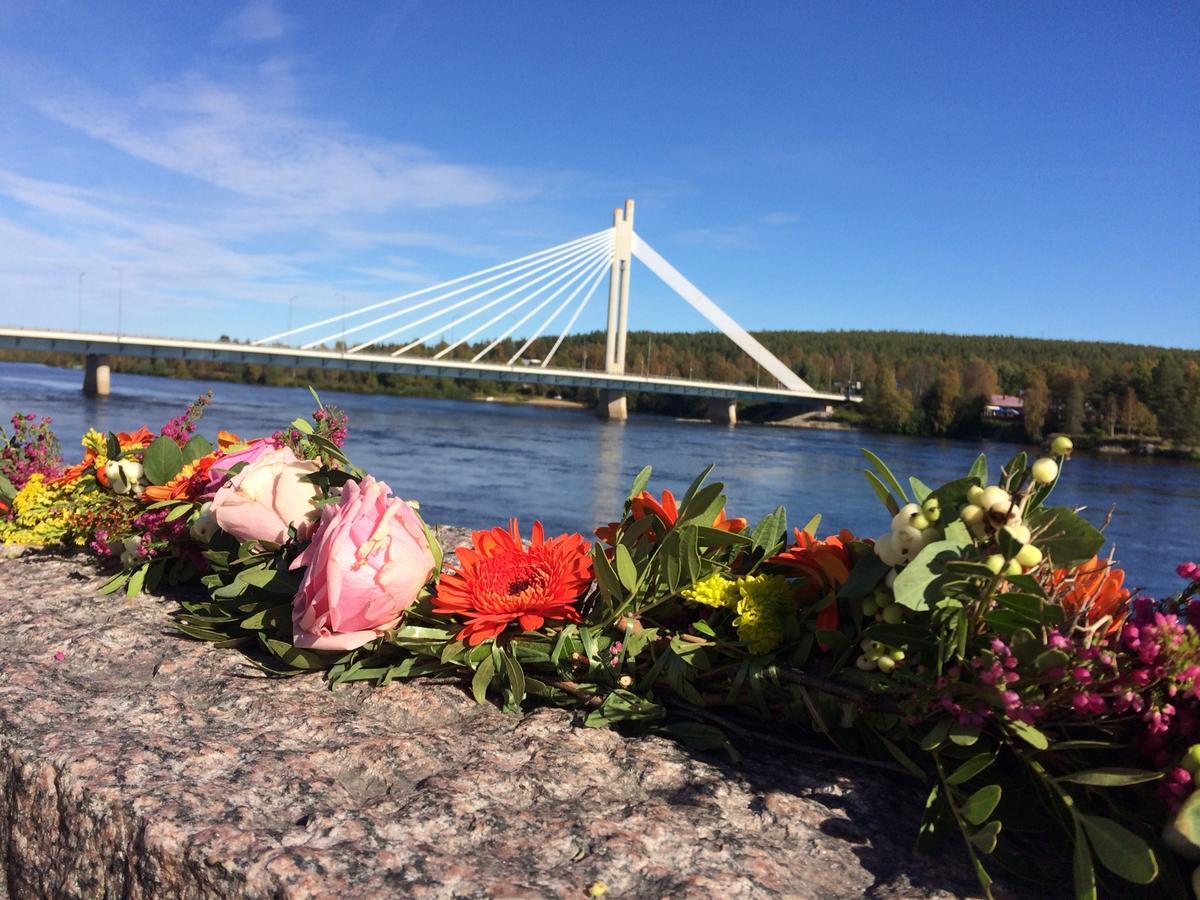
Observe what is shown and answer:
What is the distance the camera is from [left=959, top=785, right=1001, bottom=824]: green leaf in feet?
2.20

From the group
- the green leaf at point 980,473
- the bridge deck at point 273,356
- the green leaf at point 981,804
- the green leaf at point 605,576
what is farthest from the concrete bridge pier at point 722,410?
the green leaf at point 981,804

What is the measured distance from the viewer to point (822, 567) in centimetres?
88

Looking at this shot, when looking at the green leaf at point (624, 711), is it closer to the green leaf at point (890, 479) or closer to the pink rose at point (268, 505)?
the green leaf at point (890, 479)

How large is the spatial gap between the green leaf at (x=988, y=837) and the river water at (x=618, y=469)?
24.8 feet

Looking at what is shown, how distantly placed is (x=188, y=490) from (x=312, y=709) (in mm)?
621

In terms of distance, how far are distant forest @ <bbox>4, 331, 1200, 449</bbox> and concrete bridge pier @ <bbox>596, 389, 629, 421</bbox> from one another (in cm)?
1272

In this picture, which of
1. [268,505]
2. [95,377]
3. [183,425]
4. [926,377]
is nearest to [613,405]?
[95,377]

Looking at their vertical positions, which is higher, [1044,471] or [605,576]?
[1044,471]

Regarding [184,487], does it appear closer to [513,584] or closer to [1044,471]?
[513,584]

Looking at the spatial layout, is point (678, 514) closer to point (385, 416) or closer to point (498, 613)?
point (498, 613)

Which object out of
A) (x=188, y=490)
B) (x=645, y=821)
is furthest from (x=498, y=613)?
(x=188, y=490)

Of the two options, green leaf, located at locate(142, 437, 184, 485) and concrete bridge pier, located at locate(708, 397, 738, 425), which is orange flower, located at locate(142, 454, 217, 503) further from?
concrete bridge pier, located at locate(708, 397, 738, 425)

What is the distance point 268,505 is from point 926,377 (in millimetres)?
61310

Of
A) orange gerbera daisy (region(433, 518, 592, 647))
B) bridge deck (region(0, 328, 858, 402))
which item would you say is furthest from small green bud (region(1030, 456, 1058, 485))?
bridge deck (region(0, 328, 858, 402))
